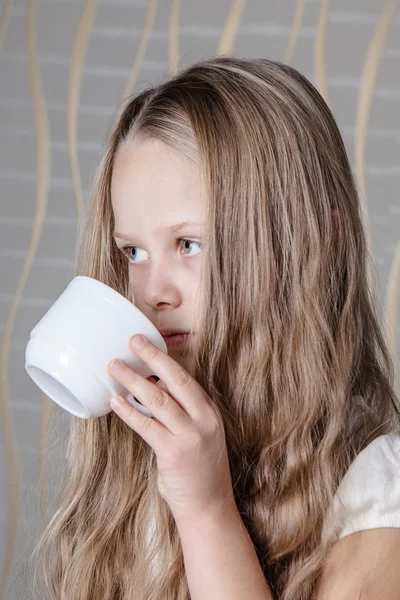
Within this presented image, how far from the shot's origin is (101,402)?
0.91m

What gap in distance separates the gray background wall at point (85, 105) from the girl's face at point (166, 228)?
3.80 feet

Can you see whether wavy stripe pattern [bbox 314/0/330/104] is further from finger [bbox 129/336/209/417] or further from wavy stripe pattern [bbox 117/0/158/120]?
finger [bbox 129/336/209/417]

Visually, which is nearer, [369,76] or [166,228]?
[166,228]

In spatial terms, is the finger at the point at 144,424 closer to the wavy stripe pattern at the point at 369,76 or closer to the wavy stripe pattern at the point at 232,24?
the wavy stripe pattern at the point at 369,76

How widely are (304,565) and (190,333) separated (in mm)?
290

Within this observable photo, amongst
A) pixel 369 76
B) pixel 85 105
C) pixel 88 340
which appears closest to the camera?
pixel 88 340

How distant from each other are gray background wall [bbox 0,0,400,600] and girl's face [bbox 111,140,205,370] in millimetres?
1159

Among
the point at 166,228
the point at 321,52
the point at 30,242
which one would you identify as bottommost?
the point at 166,228

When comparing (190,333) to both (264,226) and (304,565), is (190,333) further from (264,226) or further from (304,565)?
(304,565)

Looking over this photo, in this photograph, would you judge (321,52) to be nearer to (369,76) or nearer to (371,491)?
(369,76)

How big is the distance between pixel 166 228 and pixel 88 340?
0.18m

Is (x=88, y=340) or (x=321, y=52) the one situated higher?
(x=321, y=52)

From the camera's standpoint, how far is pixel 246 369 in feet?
3.51

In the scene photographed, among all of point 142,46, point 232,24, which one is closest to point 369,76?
point 232,24
